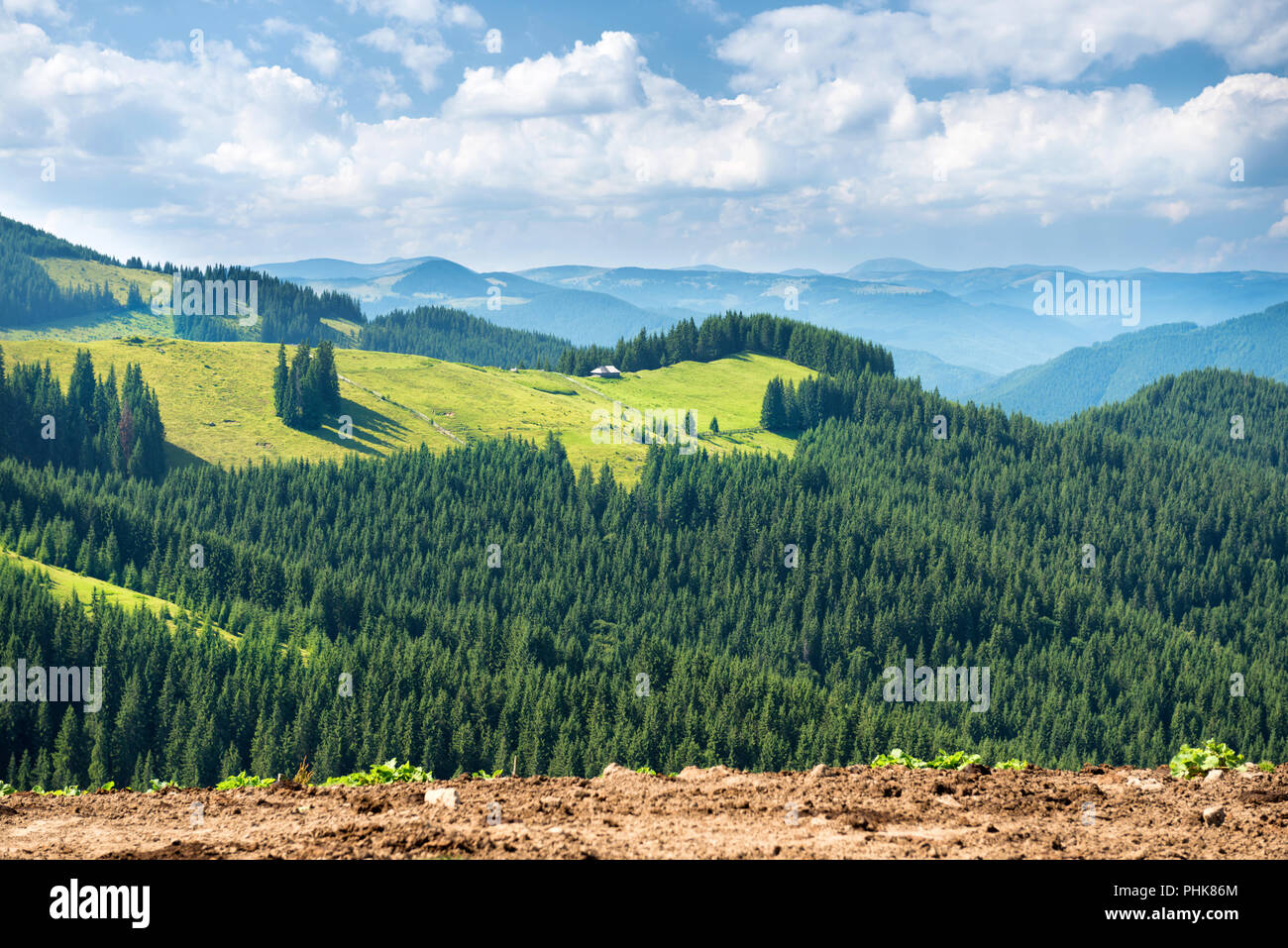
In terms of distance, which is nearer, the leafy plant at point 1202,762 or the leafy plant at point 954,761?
the leafy plant at point 1202,762

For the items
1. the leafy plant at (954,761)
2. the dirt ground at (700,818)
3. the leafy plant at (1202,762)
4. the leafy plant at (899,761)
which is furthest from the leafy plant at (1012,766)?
the leafy plant at (1202,762)

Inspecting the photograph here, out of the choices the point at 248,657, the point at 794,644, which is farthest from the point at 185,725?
the point at 794,644

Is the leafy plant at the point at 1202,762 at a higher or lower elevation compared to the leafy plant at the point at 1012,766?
higher

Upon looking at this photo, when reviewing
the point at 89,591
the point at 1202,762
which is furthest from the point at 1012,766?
the point at 89,591

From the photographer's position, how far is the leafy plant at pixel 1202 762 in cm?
2045

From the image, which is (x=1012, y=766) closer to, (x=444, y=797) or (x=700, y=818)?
(x=700, y=818)

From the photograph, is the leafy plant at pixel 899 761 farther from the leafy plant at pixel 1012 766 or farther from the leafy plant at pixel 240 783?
the leafy plant at pixel 240 783

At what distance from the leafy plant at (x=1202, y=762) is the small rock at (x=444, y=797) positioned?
51.1 feet

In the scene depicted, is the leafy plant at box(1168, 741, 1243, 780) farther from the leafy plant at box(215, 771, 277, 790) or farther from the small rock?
the leafy plant at box(215, 771, 277, 790)

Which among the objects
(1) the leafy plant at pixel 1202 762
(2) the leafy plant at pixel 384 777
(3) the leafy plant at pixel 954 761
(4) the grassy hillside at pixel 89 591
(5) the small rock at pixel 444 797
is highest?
(1) the leafy plant at pixel 1202 762

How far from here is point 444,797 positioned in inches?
723

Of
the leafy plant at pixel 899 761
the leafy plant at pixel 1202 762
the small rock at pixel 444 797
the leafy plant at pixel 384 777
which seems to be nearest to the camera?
the small rock at pixel 444 797
